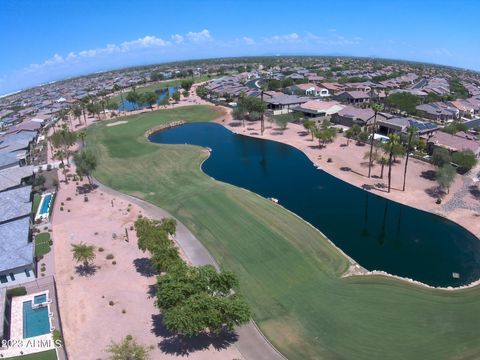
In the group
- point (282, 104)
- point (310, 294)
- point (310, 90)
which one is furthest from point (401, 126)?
point (310, 90)

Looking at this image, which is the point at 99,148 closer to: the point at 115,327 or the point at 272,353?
the point at 115,327

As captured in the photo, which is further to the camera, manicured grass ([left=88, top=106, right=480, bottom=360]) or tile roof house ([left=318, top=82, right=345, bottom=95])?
tile roof house ([left=318, top=82, right=345, bottom=95])

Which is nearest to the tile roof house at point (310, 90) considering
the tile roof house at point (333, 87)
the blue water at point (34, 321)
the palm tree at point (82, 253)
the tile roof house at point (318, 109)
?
the tile roof house at point (333, 87)

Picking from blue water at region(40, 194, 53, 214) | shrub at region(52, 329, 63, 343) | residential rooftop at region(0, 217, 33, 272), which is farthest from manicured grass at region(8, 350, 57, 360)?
blue water at region(40, 194, 53, 214)

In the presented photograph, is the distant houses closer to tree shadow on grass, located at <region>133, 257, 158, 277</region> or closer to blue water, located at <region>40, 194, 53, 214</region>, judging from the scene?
blue water, located at <region>40, 194, 53, 214</region>

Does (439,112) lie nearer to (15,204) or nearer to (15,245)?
(15,204)

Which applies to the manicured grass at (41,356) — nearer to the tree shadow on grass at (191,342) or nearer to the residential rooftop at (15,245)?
the tree shadow on grass at (191,342)
